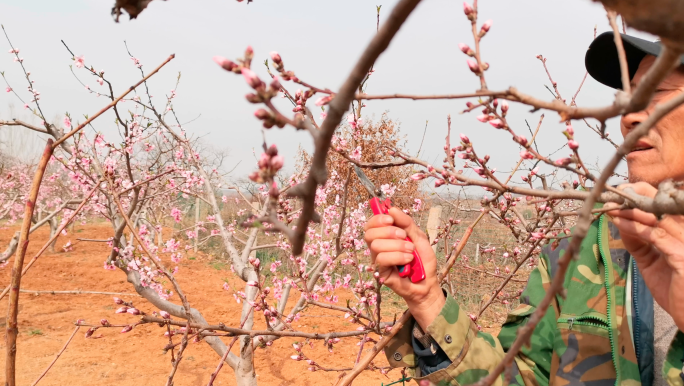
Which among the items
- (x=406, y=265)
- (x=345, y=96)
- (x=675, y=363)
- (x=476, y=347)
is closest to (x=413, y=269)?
(x=406, y=265)

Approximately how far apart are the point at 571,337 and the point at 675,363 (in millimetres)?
347

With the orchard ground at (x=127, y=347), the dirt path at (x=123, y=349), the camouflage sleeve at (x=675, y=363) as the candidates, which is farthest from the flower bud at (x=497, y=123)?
the dirt path at (x=123, y=349)

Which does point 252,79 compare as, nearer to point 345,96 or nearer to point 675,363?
point 345,96

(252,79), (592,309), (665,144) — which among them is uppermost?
(665,144)

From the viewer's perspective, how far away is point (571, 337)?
154 cm

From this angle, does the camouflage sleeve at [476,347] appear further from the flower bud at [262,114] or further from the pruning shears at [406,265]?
the flower bud at [262,114]

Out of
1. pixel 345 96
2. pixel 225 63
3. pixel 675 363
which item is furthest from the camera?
pixel 675 363

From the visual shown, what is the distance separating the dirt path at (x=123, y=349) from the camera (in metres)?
5.52

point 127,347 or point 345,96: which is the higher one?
point 345,96

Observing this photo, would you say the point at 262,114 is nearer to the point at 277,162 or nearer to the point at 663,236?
the point at 277,162

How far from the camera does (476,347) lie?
1498 mm

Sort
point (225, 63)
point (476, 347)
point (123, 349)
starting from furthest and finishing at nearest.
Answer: point (123, 349)
point (476, 347)
point (225, 63)

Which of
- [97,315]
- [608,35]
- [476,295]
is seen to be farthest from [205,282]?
[608,35]

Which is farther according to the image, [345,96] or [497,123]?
[497,123]
